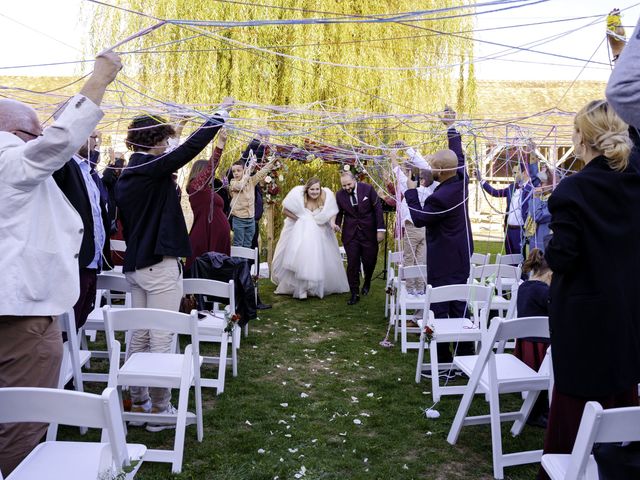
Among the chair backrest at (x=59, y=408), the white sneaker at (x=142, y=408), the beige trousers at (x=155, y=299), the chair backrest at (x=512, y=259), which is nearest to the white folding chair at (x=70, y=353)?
the beige trousers at (x=155, y=299)

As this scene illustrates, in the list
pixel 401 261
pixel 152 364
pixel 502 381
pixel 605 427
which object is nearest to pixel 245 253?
pixel 401 261

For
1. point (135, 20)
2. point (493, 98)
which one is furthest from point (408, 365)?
point (493, 98)

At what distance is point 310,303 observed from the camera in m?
9.83

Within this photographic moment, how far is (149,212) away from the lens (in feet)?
14.5

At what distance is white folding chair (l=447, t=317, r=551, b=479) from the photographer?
12.4ft

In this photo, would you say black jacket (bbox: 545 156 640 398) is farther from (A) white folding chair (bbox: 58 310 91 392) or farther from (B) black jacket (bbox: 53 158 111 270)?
(A) white folding chair (bbox: 58 310 91 392)

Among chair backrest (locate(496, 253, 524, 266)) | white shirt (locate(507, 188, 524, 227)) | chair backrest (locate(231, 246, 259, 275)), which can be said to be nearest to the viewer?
chair backrest (locate(231, 246, 259, 275))

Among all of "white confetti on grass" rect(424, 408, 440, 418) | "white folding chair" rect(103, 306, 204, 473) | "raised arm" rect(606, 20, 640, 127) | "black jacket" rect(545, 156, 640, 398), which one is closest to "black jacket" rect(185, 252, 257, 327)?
"white confetti on grass" rect(424, 408, 440, 418)

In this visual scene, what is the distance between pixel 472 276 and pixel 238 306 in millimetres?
2546

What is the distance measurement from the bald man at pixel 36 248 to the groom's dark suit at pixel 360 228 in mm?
7304

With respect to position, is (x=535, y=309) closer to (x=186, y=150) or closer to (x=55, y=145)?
(x=186, y=150)

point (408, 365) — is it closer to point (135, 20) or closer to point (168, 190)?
point (168, 190)

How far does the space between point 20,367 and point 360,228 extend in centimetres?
760

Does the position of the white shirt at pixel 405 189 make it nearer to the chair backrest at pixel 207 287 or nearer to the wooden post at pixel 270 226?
the chair backrest at pixel 207 287
